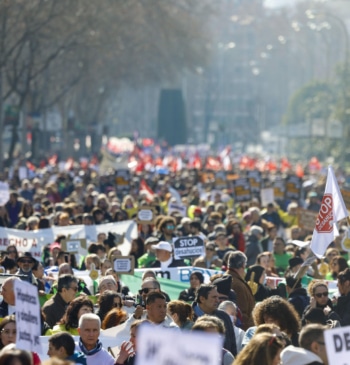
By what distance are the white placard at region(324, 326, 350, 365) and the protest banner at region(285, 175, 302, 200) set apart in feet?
76.3

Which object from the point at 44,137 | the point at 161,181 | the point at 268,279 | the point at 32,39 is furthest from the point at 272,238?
the point at 44,137

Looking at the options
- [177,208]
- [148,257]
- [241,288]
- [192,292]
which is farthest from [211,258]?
[177,208]

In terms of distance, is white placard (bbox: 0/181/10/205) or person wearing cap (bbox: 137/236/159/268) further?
white placard (bbox: 0/181/10/205)

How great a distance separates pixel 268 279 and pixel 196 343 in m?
8.96

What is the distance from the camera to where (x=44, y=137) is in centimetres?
7125

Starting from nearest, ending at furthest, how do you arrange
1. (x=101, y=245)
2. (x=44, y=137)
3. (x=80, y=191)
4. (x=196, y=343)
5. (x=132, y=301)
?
(x=196, y=343)
(x=132, y=301)
(x=101, y=245)
(x=80, y=191)
(x=44, y=137)

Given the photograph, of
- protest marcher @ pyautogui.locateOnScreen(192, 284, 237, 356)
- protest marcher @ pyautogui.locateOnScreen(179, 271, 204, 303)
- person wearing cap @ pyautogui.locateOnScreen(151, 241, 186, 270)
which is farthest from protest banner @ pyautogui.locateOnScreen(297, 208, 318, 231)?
protest marcher @ pyautogui.locateOnScreen(192, 284, 237, 356)

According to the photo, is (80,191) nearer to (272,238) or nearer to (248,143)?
(272,238)

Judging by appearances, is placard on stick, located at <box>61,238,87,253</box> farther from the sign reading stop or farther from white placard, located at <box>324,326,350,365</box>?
white placard, located at <box>324,326,350,365</box>

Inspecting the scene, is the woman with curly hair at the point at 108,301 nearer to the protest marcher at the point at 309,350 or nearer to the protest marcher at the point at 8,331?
the protest marcher at the point at 8,331

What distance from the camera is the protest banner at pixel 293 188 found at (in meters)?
31.2

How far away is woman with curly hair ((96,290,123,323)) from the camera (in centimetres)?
1183

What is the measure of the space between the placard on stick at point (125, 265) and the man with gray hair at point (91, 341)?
575 centimetres

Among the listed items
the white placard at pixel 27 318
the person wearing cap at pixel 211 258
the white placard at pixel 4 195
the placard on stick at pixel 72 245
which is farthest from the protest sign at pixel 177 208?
the white placard at pixel 27 318
